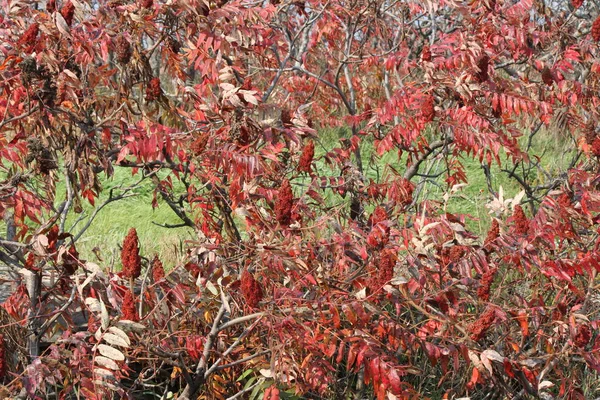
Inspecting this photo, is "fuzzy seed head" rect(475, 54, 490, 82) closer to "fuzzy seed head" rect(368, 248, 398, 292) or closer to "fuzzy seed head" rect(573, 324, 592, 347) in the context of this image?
"fuzzy seed head" rect(573, 324, 592, 347)

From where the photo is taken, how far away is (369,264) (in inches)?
128

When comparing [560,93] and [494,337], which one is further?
[560,93]

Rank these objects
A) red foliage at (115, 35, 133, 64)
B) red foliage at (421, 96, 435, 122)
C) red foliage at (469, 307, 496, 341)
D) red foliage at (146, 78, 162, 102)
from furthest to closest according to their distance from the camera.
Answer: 1. red foliage at (421, 96, 435, 122)
2. red foliage at (146, 78, 162, 102)
3. red foliage at (115, 35, 133, 64)
4. red foliage at (469, 307, 496, 341)

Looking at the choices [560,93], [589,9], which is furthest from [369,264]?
[589,9]

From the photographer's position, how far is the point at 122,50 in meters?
3.61

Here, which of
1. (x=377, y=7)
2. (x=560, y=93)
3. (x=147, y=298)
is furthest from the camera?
(x=377, y=7)

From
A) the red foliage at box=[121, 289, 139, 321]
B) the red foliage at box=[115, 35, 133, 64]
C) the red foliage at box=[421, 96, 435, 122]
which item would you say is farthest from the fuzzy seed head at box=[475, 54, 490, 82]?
the red foliage at box=[121, 289, 139, 321]

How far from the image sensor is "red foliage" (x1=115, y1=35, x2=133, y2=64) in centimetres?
359

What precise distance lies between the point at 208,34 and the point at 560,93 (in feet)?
7.76

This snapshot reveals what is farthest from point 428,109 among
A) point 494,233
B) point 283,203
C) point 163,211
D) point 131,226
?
point 163,211

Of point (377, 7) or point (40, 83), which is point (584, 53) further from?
point (40, 83)

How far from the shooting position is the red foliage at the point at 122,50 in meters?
3.59

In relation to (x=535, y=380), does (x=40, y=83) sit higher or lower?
higher

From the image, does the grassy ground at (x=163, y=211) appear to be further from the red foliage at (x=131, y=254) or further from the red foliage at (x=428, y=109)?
the red foliage at (x=131, y=254)
